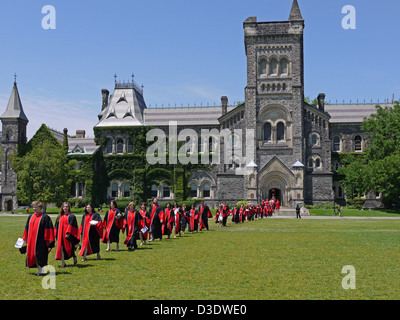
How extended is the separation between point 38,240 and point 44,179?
4196 cm

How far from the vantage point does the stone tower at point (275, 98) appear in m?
52.0

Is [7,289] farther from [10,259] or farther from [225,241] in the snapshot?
[225,241]

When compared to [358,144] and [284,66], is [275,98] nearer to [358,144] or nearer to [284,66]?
[284,66]

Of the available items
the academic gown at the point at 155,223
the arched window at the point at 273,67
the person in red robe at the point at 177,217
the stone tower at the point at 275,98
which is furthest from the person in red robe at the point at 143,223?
the arched window at the point at 273,67

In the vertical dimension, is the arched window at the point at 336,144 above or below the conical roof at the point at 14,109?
below

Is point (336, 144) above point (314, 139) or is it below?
below

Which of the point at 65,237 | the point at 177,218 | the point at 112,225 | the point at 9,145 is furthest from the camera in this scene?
the point at 9,145

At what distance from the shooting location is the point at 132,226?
16656 mm

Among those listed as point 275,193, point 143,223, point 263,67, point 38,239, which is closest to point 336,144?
point 275,193

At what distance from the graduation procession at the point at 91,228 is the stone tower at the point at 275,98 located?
26.7 m

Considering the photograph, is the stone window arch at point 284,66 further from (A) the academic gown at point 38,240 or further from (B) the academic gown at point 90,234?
(A) the academic gown at point 38,240

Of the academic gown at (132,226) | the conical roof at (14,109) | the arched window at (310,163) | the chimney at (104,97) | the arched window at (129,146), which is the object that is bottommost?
the academic gown at (132,226)

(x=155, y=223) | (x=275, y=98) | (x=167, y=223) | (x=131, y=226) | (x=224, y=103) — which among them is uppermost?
(x=224, y=103)
